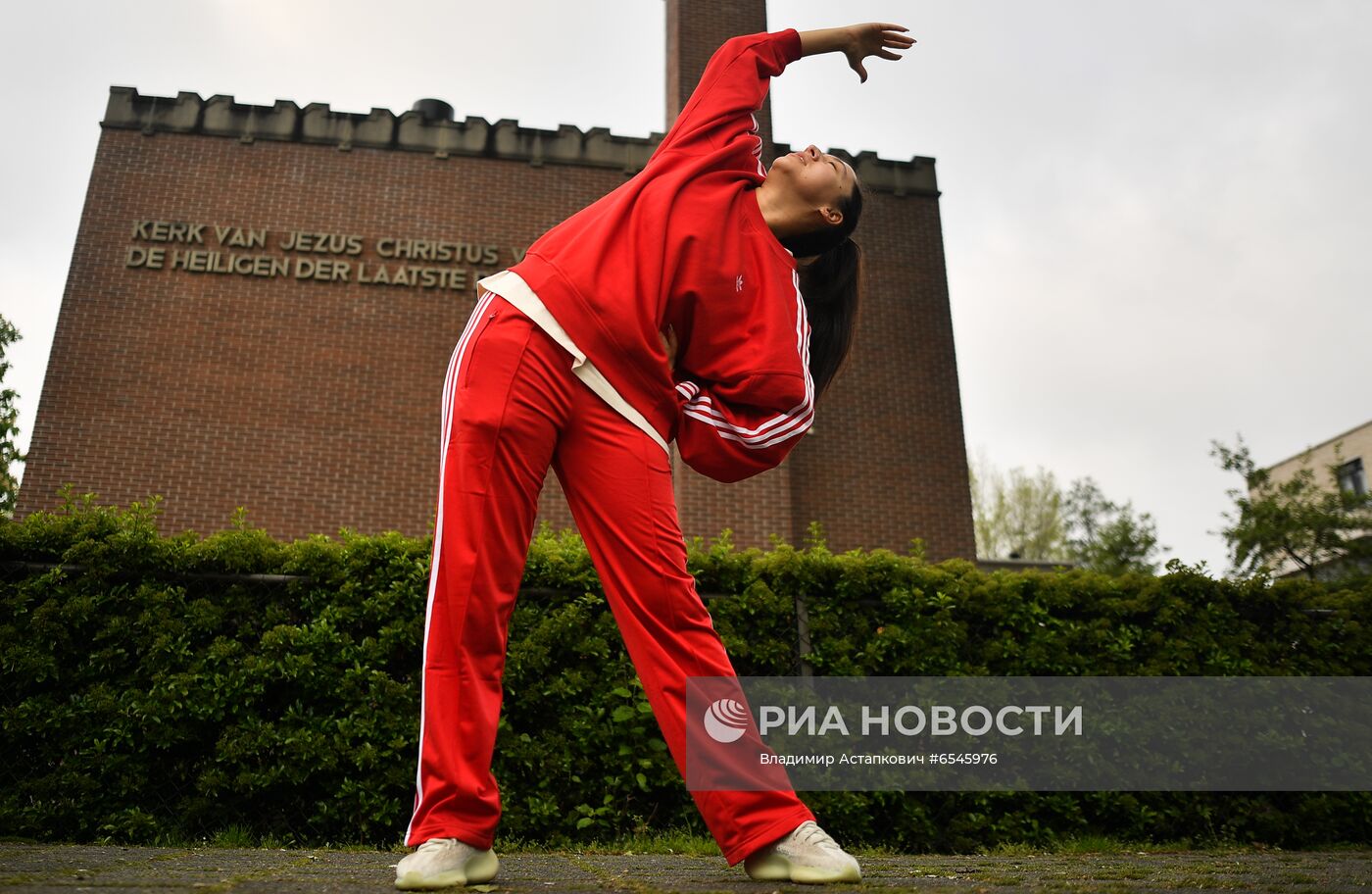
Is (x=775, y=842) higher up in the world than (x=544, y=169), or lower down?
lower down

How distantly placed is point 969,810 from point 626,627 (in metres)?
2.89

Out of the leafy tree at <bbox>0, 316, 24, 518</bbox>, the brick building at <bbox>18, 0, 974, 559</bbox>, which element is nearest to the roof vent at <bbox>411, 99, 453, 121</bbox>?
the brick building at <bbox>18, 0, 974, 559</bbox>

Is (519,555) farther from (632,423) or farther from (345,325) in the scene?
(345,325)

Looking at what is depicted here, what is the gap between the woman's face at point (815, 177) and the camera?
265cm

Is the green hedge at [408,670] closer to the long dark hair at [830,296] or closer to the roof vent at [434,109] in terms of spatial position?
the long dark hair at [830,296]

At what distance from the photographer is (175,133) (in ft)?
42.7

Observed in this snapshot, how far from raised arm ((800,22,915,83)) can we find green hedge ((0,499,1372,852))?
2480 millimetres

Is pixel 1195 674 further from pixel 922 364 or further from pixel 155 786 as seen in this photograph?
pixel 922 364

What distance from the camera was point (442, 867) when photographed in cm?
196

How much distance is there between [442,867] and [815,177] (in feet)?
6.02

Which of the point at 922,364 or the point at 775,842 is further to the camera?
the point at 922,364

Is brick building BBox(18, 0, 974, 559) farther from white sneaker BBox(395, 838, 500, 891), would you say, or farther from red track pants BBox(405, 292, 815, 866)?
white sneaker BBox(395, 838, 500, 891)

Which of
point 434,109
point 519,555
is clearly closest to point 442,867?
point 519,555

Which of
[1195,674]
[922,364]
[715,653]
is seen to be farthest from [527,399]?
[922,364]
